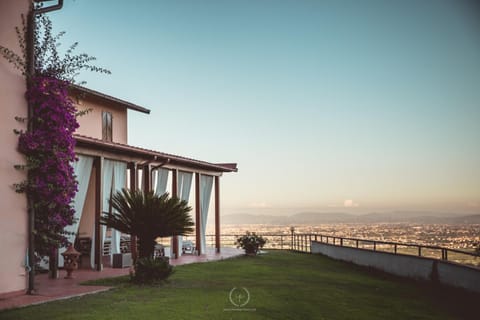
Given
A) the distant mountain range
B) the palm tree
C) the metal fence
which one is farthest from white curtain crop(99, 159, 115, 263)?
the distant mountain range

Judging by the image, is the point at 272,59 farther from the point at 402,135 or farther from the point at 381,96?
the point at 402,135

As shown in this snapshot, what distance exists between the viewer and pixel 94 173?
15.8 m

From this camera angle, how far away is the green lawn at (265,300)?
787 cm

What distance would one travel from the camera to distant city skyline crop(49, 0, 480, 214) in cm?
1633

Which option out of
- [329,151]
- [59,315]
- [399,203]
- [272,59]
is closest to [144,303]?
[59,315]

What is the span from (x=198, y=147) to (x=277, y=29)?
11483 millimetres

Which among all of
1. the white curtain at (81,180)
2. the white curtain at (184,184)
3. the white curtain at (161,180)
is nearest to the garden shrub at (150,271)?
the white curtain at (81,180)

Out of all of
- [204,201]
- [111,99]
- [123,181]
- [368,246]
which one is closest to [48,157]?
[123,181]

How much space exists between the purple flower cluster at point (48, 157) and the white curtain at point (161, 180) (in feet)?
22.0

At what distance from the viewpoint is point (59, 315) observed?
746 cm

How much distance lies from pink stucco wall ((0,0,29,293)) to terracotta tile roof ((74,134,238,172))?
2.89 m

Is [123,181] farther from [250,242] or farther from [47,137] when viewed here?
[250,242]

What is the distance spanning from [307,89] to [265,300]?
49.2 ft

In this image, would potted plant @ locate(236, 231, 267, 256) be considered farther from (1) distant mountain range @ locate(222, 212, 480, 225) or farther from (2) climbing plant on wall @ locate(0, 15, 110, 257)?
(2) climbing plant on wall @ locate(0, 15, 110, 257)
